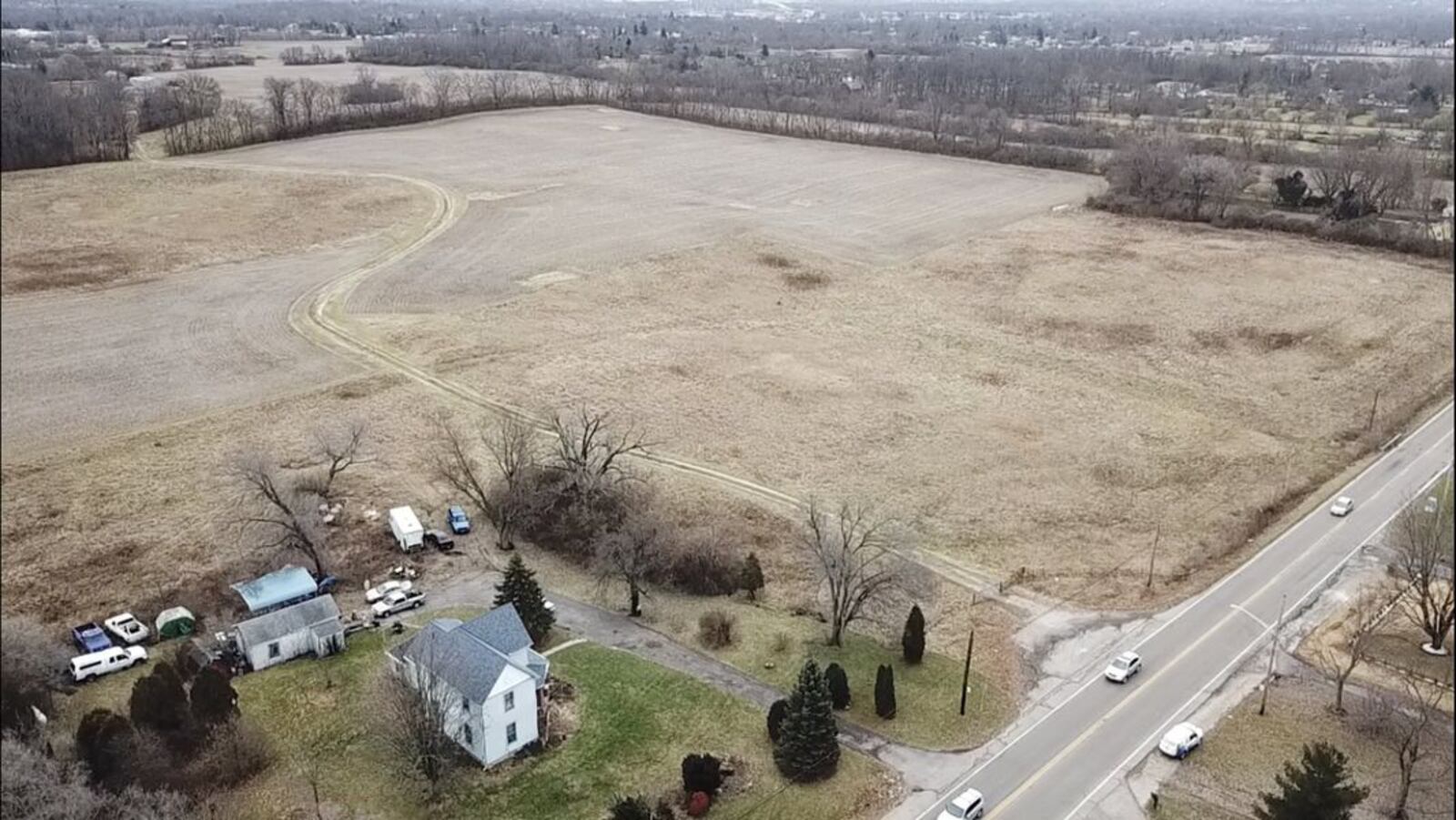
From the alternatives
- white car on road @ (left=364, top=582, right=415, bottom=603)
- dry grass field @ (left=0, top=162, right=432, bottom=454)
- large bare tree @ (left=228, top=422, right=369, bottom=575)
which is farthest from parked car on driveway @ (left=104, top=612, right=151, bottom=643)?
white car on road @ (left=364, top=582, right=415, bottom=603)

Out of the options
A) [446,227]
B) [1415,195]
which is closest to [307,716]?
[446,227]

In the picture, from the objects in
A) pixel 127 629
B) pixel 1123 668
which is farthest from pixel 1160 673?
pixel 127 629

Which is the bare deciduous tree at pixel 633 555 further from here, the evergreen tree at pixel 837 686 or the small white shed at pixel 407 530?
the evergreen tree at pixel 837 686

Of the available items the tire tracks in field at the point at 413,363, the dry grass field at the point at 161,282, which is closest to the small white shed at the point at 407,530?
the tire tracks in field at the point at 413,363

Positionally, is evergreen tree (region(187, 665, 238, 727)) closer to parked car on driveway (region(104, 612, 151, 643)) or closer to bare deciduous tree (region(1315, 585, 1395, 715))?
parked car on driveway (region(104, 612, 151, 643))

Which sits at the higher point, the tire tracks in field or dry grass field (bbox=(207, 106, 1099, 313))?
dry grass field (bbox=(207, 106, 1099, 313))

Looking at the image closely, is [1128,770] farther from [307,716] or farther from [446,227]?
[446,227]

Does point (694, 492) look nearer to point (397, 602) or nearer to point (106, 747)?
point (397, 602)

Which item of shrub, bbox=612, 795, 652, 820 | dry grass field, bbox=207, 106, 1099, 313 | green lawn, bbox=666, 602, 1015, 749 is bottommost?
green lawn, bbox=666, 602, 1015, 749
